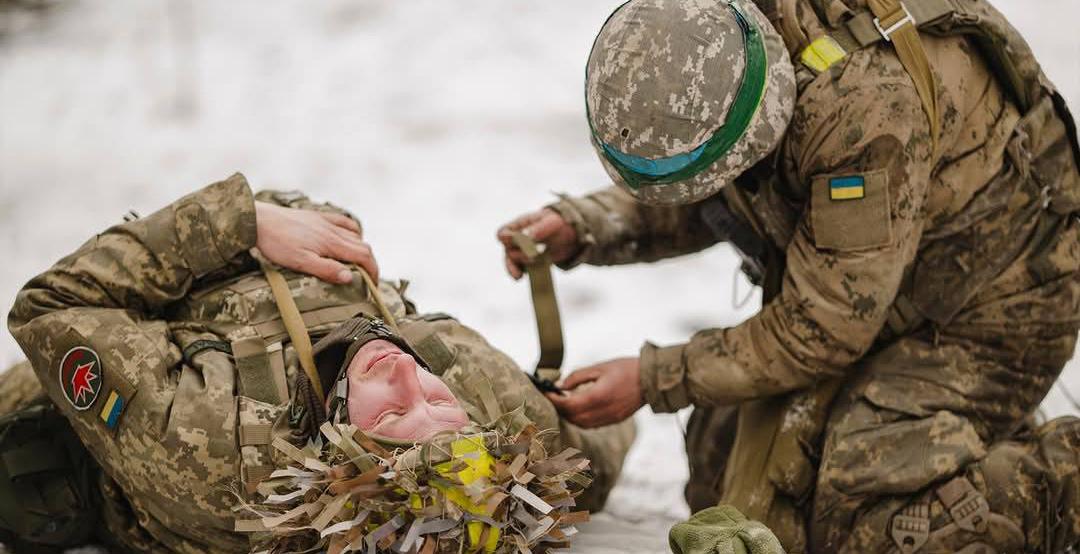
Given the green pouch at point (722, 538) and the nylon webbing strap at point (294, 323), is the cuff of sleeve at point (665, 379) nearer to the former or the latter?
the green pouch at point (722, 538)

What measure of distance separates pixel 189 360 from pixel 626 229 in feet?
4.81

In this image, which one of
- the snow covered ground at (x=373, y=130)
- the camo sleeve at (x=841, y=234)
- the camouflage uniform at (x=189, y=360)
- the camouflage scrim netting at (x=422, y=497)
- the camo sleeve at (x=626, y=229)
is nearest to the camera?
the camouflage scrim netting at (x=422, y=497)

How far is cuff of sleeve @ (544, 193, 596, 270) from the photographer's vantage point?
3684 millimetres

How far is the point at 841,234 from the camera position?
2938 mm

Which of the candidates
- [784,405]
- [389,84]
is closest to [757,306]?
[784,405]

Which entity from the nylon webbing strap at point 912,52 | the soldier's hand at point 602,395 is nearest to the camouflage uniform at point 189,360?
the soldier's hand at point 602,395

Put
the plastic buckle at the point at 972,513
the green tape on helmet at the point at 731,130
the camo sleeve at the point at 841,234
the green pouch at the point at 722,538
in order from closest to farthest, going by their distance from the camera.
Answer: the green pouch at the point at 722,538 < the green tape on helmet at the point at 731,130 < the camo sleeve at the point at 841,234 < the plastic buckle at the point at 972,513

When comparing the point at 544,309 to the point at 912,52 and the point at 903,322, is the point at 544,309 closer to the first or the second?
the point at 903,322

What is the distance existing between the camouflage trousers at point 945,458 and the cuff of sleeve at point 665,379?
0.40m

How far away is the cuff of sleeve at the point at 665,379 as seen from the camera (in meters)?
3.21

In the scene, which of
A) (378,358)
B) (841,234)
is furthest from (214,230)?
(841,234)

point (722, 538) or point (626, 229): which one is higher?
point (626, 229)

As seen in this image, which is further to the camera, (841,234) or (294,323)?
(841,234)

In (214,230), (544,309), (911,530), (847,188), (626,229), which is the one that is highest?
(214,230)
